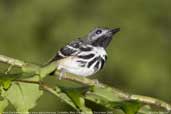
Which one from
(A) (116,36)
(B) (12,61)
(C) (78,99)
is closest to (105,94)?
(C) (78,99)

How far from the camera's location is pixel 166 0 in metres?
6.74

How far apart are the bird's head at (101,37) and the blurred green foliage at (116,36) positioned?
3569mm

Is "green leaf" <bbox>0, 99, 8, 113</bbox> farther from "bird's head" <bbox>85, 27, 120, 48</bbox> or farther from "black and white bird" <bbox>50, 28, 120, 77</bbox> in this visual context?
"bird's head" <bbox>85, 27, 120, 48</bbox>

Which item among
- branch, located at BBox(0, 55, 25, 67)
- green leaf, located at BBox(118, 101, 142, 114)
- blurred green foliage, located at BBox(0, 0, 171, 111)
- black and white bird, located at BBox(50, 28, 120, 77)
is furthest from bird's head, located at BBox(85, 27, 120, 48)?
blurred green foliage, located at BBox(0, 0, 171, 111)

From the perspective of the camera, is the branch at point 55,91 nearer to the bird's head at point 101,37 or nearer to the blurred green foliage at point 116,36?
the bird's head at point 101,37

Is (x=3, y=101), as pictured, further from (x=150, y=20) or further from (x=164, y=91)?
(x=150, y=20)

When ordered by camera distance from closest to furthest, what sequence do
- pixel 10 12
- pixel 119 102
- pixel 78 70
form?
pixel 119 102 → pixel 78 70 → pixel 10 12

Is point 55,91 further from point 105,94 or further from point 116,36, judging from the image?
point 116,36

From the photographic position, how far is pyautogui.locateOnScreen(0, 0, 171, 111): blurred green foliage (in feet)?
19.2

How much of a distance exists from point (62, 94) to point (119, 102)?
0.19 ft

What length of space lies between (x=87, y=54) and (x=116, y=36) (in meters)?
4.25

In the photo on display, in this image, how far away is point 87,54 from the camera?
1768mm

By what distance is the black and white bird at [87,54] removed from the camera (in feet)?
5.38

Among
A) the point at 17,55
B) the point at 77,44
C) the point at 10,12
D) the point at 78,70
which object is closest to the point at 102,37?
the point at 77,44
